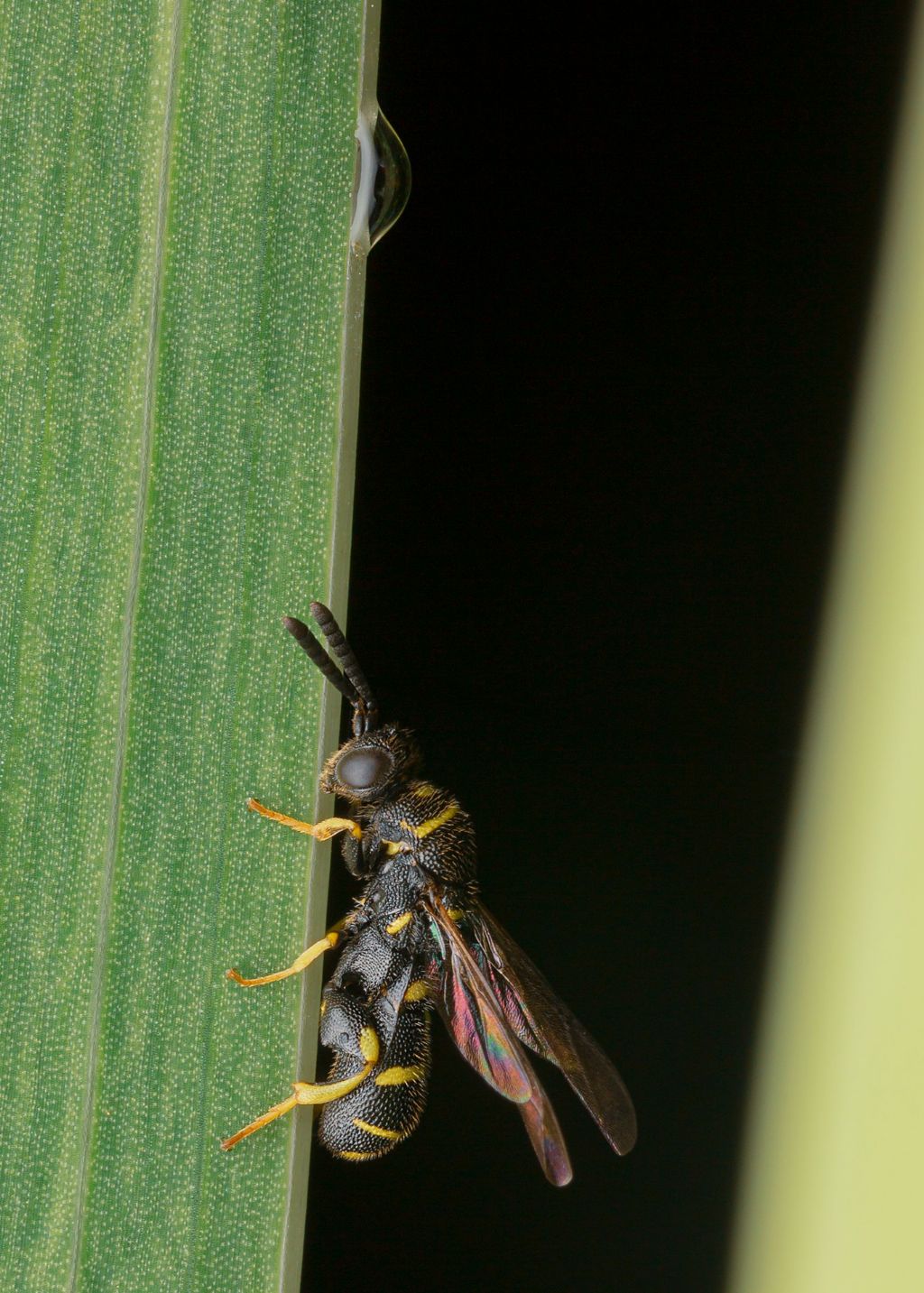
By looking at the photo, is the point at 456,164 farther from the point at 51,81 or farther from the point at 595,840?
the point at 595,840

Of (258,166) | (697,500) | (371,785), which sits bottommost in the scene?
(371,785)

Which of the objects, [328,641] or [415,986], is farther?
[415,986]

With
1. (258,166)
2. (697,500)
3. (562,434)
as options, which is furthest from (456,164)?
(258,166)

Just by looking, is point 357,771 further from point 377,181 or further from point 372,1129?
point 377,181

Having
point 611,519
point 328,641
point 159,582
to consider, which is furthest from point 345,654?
point 611,519

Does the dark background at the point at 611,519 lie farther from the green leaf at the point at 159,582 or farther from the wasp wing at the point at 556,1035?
the green leaf at the point at 159,582

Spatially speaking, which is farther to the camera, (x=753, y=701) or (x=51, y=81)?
(x=753, y=701)
